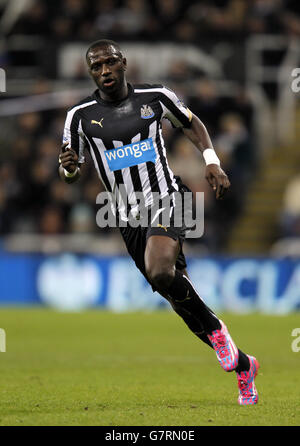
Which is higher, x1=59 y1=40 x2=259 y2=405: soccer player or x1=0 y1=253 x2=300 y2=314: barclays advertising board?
x1=59 y1=40 x2=259 y2=405: soccer player

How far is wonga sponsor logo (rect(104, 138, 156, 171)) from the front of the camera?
6.61 metres

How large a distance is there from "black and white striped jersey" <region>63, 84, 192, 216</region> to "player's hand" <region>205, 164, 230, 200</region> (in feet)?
1.59

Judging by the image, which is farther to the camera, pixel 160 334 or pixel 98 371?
pixel 160 334

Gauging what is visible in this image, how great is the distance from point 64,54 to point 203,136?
11.8m

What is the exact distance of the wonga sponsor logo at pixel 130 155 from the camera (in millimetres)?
6613

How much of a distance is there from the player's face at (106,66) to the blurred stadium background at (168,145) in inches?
341

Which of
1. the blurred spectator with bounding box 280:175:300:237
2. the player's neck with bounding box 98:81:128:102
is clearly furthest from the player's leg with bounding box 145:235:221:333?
the blurred spectator with bounding box 280:175:300:237

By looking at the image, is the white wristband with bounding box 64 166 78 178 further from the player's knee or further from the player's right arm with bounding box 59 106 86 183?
the player's knee

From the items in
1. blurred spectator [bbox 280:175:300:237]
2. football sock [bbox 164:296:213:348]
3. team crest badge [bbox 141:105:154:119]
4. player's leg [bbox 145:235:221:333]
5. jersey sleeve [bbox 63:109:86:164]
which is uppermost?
team crest badge [bbox 141:105:154:119]

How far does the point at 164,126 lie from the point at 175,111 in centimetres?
989

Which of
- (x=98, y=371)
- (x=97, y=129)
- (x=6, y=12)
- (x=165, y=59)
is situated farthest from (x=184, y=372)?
(x=6, y=12)
